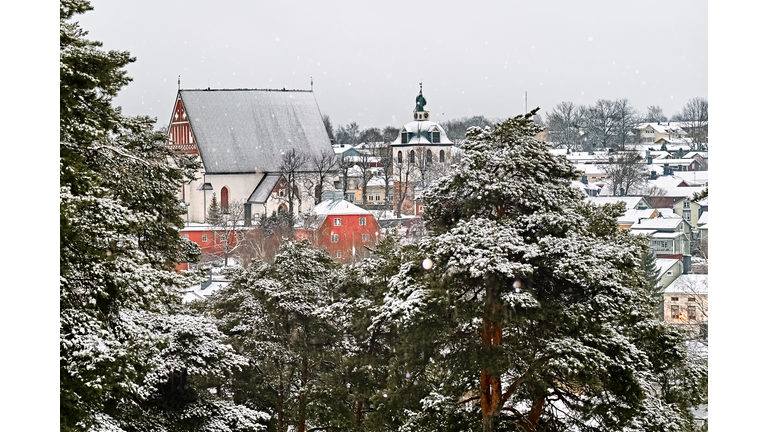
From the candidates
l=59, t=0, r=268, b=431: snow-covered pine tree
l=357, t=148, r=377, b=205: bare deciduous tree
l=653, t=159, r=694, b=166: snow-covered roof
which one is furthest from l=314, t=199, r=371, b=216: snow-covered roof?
l=59, t=0, r=268, b=431: snow-covered pine tree

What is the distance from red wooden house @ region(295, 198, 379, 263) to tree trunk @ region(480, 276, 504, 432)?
60.6 ft

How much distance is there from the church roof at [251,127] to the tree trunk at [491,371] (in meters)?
27.8

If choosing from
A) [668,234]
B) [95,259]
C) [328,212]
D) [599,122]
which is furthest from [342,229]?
[95,259]

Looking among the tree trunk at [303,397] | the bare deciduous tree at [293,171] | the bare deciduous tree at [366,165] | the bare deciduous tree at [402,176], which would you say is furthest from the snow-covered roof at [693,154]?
the tree trunk at [303,397]

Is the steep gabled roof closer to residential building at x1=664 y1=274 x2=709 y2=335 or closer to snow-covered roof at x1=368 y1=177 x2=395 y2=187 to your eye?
residential building at x1=664 y1=274 x2=709 y2=335

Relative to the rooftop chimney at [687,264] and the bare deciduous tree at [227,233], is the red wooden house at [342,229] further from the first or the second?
the rooftop chimney at [687,264]

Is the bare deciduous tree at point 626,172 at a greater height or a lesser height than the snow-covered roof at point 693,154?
lesser

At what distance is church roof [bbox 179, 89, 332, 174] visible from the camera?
1287 inches

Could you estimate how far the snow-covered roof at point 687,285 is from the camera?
1548cm

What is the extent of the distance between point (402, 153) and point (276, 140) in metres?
5.01
